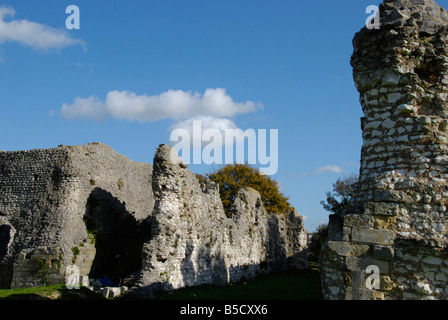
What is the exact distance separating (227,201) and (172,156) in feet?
92.1

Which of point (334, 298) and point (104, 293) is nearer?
point (334, 298)

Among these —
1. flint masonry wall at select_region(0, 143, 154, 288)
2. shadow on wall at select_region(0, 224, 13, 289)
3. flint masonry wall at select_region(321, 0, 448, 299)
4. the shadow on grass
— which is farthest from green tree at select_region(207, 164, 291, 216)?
flint masonry wall at select_region(321, 0, 448, 299)

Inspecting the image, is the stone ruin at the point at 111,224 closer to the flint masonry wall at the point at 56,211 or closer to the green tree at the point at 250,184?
the flint masonry wall at the point at 56,211

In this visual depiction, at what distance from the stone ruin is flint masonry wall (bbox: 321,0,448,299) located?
9.42 meters

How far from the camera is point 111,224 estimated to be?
22.4m

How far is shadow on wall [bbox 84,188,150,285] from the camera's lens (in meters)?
20.1

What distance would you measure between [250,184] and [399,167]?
133ft

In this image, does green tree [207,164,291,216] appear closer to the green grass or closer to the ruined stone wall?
the ruined stone wall

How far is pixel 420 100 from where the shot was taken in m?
7.62

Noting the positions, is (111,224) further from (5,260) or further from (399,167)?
(399,167)

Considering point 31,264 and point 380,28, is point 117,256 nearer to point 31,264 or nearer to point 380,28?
point 31,264

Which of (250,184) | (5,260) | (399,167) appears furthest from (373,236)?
(250,184)
